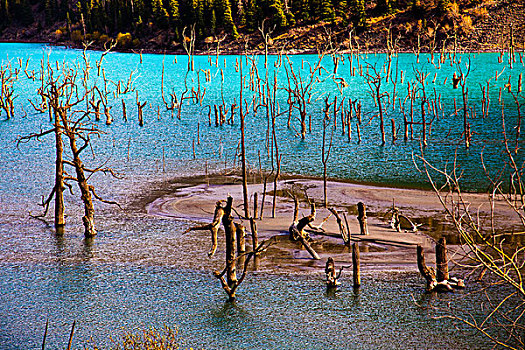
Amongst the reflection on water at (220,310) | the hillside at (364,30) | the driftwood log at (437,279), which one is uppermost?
the hillside at (364,30)

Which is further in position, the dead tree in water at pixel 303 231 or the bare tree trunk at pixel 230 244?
the dead tree in water at pixel 303 231

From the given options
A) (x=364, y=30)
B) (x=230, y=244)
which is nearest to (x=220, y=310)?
(x=230, y=244)

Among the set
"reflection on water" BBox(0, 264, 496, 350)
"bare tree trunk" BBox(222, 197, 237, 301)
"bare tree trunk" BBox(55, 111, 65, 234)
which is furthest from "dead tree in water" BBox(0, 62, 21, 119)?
"bare tree trunk" BBox(222, 197, 237, 301)

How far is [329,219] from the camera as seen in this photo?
92.8 ft

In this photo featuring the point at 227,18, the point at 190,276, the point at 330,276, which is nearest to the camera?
the point at 330,276

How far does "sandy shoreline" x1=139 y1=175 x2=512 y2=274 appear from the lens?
2334 cm

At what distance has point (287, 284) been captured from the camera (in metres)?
21.3

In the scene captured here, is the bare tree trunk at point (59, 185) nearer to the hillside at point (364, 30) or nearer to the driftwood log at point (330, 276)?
the driftwood log at point (330, 276)

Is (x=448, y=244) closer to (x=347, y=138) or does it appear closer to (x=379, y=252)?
(x=379, y=252)

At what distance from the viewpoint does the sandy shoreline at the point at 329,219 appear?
2334cm

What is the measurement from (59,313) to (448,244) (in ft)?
46.7

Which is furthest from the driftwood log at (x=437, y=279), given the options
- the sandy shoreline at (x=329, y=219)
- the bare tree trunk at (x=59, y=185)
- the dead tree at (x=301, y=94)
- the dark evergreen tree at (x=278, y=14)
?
the dark evergreen tree at (x=278, y=14)

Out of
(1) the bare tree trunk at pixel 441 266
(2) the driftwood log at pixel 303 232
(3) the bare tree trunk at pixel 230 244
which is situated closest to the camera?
(3) the bare tree trunk at pixel 230 244

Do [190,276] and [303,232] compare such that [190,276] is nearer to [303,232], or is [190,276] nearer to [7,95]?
[303,232]
